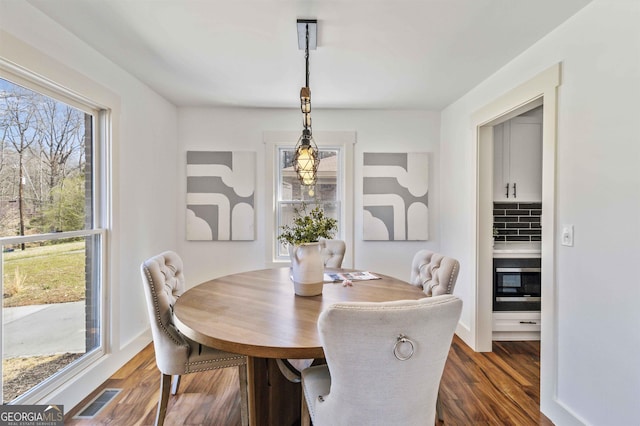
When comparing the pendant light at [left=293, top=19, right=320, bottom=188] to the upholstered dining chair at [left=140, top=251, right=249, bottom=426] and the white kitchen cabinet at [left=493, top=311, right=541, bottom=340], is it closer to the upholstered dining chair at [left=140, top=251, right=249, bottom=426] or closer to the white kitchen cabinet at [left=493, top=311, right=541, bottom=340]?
the upholstered dining chair at [left=140, top=251, right=249, bottom=426]

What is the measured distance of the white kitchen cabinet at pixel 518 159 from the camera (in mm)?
3143

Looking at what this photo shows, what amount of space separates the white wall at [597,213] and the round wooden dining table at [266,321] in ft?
2.99

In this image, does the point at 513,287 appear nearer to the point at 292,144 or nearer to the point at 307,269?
the point at 307,269

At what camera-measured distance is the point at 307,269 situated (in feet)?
5.71

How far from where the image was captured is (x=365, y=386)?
1.00 m

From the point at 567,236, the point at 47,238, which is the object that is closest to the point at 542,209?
the point at 567,236

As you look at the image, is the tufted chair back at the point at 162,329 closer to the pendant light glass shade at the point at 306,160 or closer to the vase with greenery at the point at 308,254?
the vase with greenery at the point at 308,254

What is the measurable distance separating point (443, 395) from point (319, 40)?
2614 millimetres

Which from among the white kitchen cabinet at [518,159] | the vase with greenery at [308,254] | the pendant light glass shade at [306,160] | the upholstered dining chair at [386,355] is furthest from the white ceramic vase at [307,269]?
the white kitchen cabinet at [518,159]

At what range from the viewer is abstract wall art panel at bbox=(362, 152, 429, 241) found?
143 inches

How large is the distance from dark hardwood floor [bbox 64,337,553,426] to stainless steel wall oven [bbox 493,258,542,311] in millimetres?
464

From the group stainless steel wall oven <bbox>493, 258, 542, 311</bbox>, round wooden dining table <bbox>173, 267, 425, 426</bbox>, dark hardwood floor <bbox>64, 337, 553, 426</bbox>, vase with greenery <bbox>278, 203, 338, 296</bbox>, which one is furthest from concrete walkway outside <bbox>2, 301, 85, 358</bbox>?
stainless steel wall oven <bbox>493, 258, 542, 311</bbox>

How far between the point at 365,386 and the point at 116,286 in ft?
7.60

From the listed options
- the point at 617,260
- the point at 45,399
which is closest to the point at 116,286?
the point at 45,399
